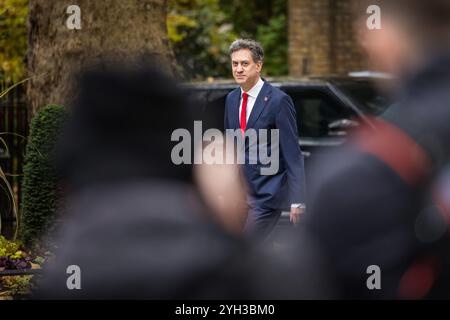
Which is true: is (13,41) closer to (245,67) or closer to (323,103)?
(323,103)

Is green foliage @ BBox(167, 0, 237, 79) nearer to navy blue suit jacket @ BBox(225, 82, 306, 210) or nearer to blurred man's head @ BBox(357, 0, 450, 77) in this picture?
navy blue suit jacket @ BBox(225, 82, 306, 210)

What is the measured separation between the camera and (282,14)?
2470 cm

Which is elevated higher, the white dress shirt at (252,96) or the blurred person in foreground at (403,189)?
the white dress shirt at (252,96)

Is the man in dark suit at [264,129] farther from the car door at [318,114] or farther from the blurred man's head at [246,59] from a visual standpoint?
the car door at [318,114]

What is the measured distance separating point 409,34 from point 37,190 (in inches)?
237

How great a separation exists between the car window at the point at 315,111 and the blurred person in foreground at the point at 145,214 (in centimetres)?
805

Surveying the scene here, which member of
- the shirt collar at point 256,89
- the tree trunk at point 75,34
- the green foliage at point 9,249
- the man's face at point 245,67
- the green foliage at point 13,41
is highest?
the green foliage at point 13,41

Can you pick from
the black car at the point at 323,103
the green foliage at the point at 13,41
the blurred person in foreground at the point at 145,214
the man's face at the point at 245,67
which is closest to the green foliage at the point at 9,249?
the black car at the point at 323,103

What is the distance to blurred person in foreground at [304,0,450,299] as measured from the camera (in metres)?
1.63

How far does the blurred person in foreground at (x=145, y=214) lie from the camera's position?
159 centimetres

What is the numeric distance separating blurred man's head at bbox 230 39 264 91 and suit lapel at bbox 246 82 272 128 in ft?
0.27

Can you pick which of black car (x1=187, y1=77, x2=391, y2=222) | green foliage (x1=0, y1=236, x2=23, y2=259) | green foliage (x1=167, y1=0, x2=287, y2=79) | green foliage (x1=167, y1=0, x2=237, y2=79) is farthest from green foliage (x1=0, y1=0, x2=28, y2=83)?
green foliage (x1=167, y1=0, x2=237, y2=79)

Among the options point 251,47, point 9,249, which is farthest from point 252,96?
point 9,249

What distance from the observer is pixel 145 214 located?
5.40ft
